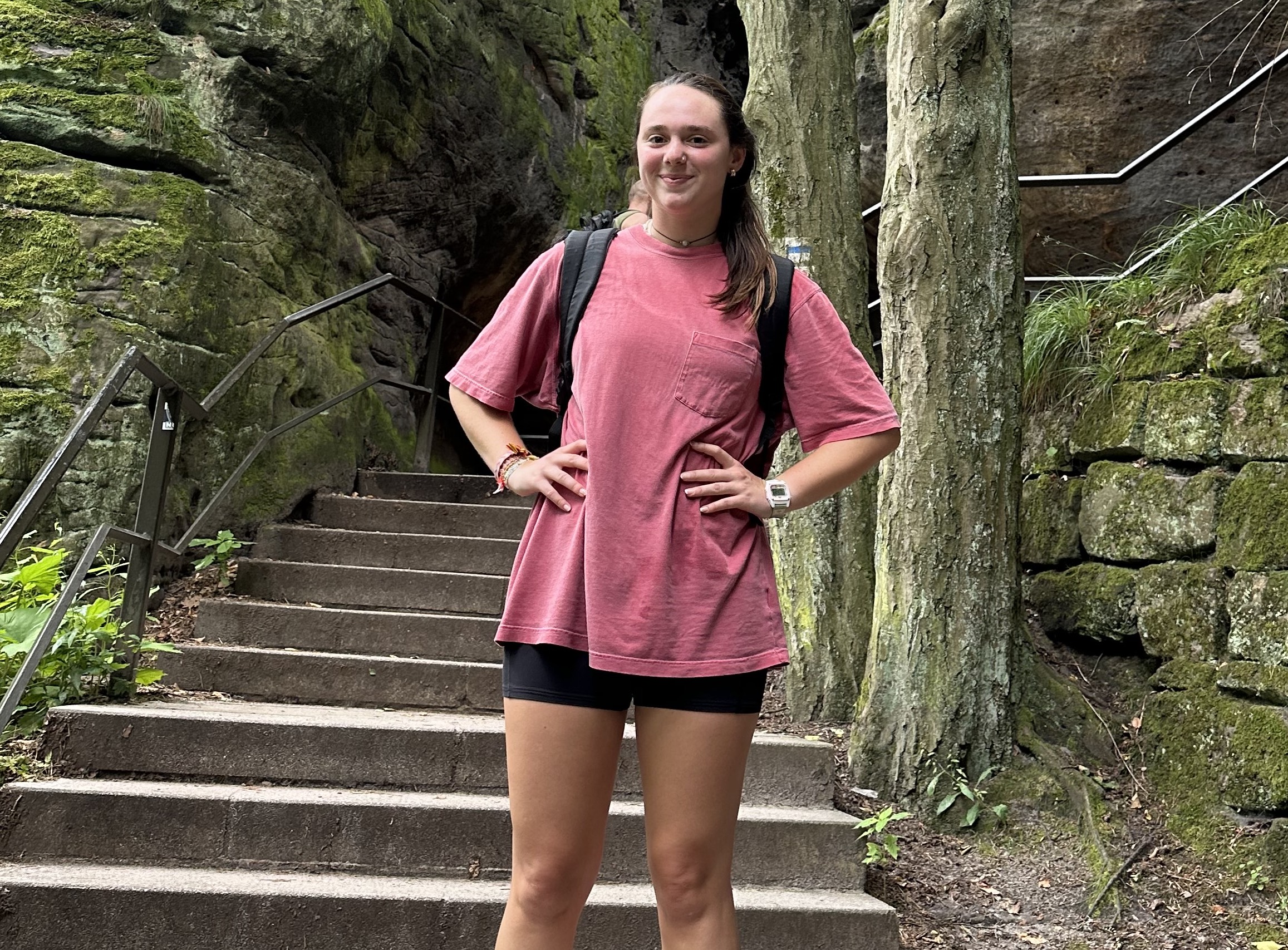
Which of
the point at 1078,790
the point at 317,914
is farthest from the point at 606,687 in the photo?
the point at 1078,790

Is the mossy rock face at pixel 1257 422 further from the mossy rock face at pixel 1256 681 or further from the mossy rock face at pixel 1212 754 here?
the mossy rock face at pixel 1212 754

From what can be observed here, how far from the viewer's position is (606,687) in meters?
1.82

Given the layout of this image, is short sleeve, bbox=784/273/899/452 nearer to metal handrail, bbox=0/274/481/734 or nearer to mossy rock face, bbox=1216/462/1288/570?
metal handrail, bbox=0/274/481/734

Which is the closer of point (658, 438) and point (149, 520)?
point (658, 438)

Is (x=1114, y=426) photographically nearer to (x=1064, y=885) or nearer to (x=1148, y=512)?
(x=1148, y=512)

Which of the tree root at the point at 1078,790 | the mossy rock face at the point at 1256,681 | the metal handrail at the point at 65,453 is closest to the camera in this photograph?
the metal handrail at the point at 65,453

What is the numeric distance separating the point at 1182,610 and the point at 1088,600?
51cm

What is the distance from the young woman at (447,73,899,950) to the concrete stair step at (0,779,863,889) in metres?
1.81

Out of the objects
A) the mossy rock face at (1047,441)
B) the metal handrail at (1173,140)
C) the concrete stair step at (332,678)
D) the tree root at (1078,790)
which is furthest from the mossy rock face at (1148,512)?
the concrete stair step at (332,678)

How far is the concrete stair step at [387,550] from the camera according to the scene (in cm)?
592

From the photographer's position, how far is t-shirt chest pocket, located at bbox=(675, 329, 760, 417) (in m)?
1.89

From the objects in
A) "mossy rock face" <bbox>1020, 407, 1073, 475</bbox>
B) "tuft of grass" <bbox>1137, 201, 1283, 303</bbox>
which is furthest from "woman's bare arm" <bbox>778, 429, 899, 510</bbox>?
"mossy rock face" <bbox>1020, 407, 1073, 475</bbox>

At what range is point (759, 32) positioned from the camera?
5.25 m

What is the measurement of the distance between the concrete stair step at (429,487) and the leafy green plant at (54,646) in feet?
9.33
